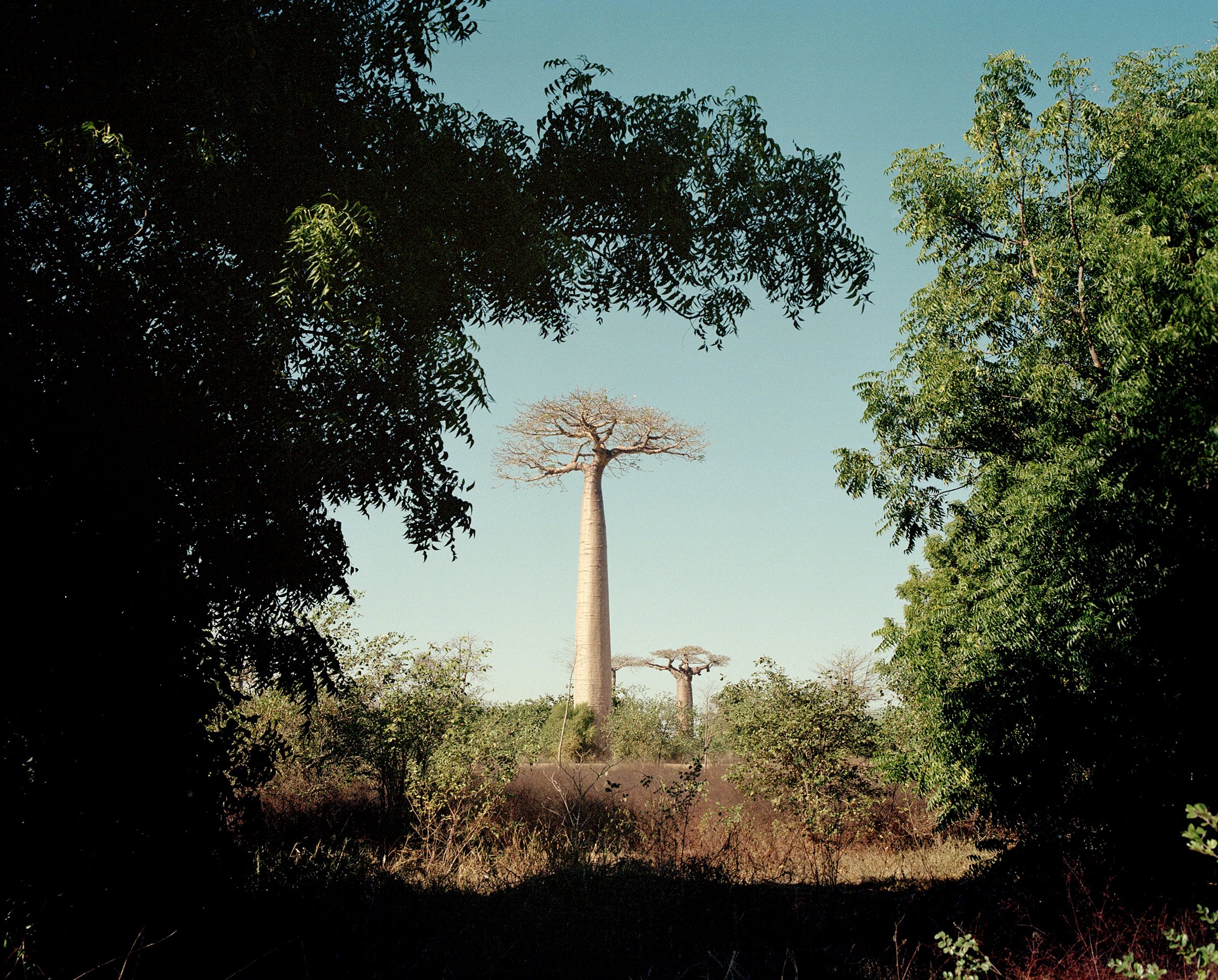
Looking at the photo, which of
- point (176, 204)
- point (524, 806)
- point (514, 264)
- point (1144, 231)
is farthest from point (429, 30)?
point (524, 806)

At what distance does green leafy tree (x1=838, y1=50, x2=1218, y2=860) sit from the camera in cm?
695

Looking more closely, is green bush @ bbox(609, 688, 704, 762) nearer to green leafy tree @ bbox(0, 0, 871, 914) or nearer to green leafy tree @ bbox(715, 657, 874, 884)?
green leafy tree @ bbox(715, 657, 874, 884)

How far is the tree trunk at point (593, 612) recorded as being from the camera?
2290 cm

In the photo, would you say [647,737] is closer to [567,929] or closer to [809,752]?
[809,752]

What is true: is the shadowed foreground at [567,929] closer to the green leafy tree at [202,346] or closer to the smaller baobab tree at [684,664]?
the green leafy tree at [202,346]

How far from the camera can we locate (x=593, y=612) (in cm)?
2386

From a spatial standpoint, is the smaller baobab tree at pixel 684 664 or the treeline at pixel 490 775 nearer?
the treeline at pixel 490 775

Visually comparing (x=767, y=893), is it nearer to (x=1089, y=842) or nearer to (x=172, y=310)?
(x=1089, y=842)

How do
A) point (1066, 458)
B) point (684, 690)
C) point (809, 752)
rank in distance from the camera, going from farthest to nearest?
point (684, 690)
point (809, 752)
point (1066, 458)

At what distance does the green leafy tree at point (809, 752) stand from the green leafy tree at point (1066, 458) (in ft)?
2.83

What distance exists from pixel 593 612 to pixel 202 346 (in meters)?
19.3

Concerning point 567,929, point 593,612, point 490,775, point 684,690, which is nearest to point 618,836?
point 490,775

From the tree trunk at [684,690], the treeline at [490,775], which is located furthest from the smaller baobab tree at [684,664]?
the treeline at [490,775]

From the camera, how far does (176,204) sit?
17.4 feet
